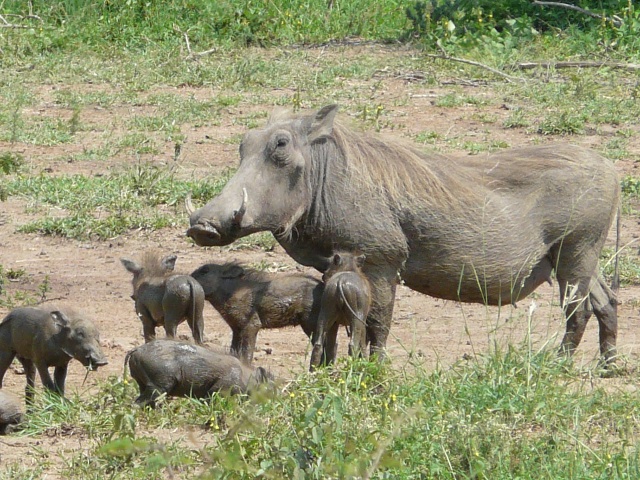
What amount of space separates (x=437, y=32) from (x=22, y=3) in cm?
471

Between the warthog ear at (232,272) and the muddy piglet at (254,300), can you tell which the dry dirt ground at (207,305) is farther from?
the warthog ear at (232,272)

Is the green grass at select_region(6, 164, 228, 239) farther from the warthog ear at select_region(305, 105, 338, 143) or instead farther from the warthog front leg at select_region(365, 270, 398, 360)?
the warthog front leg at select_region(365, 270, 398, 360)

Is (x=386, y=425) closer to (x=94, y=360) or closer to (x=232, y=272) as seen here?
(x=94, y=360)

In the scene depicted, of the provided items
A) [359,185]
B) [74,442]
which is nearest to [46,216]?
[359,185]

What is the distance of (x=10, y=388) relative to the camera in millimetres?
6094

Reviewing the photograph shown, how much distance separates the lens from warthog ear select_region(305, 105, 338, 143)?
5.90m

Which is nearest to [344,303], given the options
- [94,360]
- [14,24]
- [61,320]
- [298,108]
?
[94,360]

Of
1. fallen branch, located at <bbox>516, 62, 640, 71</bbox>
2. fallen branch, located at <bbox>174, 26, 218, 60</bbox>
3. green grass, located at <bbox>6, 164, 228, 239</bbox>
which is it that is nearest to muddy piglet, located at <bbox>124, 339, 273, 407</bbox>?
green grass, located at <bbox>6, 164, 228, 239</bbox>

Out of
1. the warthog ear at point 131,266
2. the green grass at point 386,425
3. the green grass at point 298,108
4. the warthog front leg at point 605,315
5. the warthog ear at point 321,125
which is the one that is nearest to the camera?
the green grass at point 386,425

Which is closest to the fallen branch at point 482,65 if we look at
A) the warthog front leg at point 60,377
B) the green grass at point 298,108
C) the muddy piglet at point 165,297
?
the green grass at point 298,108

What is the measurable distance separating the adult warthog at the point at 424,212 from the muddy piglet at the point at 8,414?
1075 mm

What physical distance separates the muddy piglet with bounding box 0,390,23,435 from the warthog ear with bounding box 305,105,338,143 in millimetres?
1884

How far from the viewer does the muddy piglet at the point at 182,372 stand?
5066mm

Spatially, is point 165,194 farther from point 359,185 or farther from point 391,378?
point 391,378
